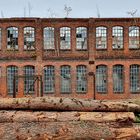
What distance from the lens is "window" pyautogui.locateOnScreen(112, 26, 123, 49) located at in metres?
38.0

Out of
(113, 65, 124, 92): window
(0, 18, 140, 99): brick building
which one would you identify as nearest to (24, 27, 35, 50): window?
(0, 18, 140, 99): brick building

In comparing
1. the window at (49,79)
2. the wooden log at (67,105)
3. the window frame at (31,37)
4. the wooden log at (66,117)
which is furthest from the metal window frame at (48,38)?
the wooden log at (66,117)

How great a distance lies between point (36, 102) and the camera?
10742 millimetres

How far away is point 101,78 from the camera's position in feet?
124

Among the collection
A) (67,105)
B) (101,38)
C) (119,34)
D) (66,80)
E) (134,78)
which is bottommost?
(66,80)

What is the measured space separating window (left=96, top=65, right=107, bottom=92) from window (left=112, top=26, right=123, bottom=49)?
78.9 inches

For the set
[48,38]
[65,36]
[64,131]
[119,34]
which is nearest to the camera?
[64,131]

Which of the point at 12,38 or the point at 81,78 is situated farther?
the point at 12,38

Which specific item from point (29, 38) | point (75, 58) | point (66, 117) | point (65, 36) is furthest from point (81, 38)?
point (66, 117)

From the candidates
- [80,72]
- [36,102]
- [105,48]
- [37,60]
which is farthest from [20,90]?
[36,102]

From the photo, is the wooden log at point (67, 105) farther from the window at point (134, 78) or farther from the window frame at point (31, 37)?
the window frame at point (31, 37)

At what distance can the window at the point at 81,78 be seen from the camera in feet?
124

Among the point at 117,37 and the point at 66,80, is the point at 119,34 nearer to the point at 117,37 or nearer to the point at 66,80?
the point at 117,37

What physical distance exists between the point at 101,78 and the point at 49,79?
4.22 m
